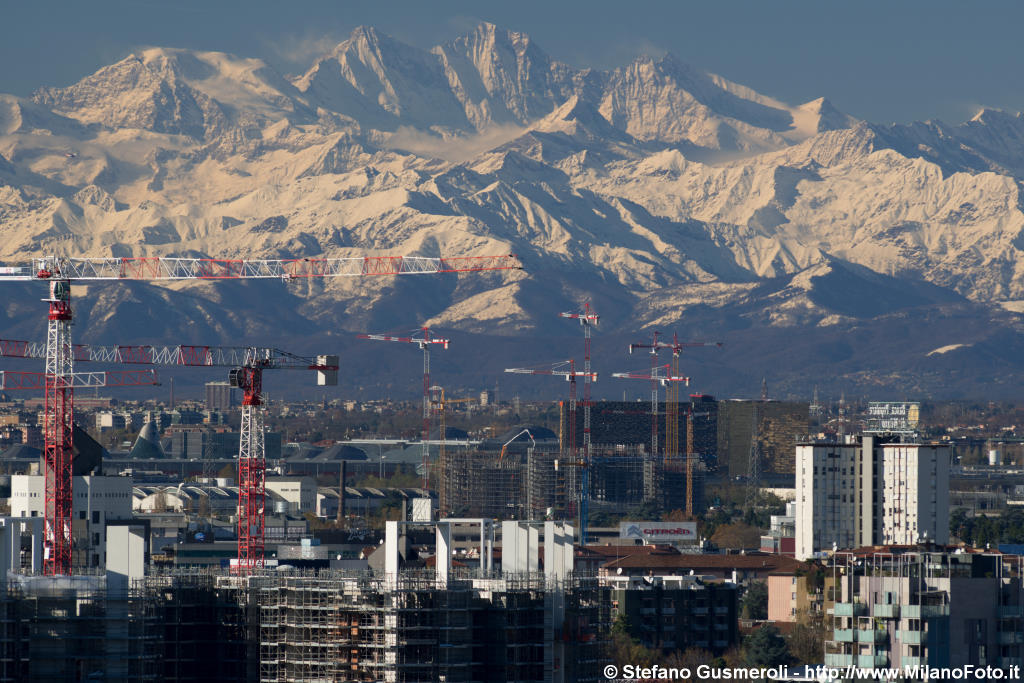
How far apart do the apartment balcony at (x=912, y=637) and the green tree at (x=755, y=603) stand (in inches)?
A: 2498

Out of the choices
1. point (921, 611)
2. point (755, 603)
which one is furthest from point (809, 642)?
point (921, 611)

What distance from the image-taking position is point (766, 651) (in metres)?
129

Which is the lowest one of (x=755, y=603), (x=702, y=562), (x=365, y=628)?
(x=755, y=603)

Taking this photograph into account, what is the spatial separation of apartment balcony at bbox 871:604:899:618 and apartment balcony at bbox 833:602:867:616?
37 cm

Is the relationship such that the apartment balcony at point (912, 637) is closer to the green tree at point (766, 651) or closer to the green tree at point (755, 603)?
the green tree at point (766, 651)

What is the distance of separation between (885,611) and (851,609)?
3.86 feet

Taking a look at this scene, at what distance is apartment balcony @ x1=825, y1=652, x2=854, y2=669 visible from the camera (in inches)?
3720

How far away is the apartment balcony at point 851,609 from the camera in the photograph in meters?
94.9

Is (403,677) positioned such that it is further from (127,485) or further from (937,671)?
(127,485)

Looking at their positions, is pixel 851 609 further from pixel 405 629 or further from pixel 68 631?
pixel 68 631

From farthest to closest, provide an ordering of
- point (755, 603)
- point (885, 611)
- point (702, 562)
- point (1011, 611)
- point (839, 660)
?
point (702, 562)
point (755, 603)
point (1011, 611)
point (839, 660)
point (885, 611)

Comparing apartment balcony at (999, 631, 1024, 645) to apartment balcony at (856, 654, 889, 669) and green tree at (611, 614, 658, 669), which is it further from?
green tree at (611, 614, 658, 669)

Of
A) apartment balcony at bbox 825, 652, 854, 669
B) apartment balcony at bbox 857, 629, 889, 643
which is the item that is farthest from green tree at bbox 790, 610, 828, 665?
apartment balcony at bbox 857, 629, 889, 643

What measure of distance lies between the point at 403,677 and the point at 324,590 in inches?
162
